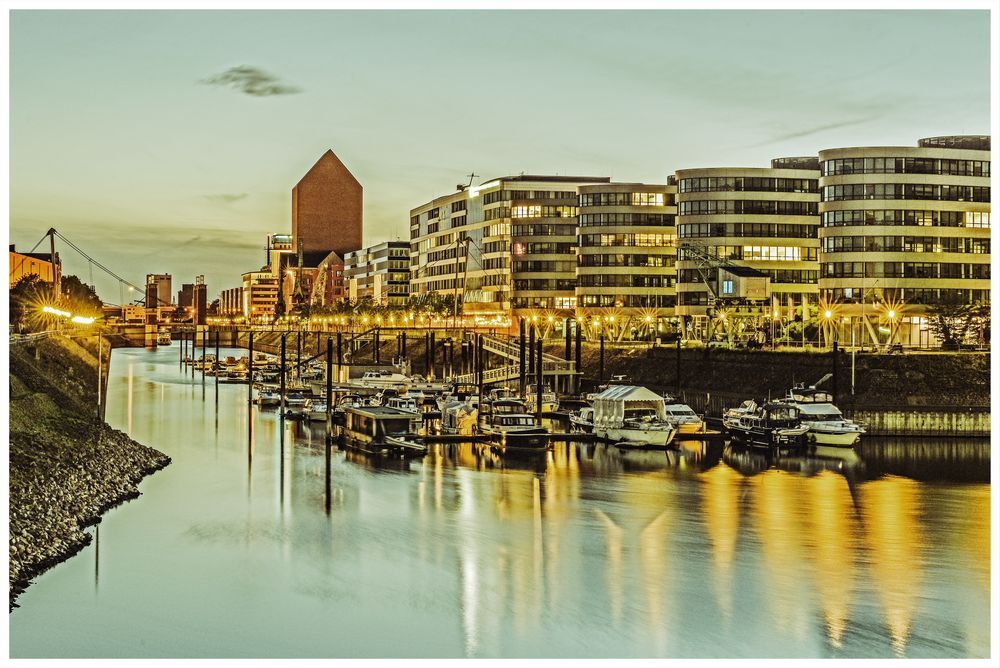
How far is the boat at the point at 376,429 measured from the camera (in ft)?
219

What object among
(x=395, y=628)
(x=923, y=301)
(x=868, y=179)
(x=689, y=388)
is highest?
(x=868, y=179)

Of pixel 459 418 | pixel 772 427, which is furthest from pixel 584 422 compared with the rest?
pixel 772 427

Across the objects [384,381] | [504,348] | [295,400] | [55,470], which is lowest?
[55,470]

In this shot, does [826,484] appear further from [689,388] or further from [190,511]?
[689,388]

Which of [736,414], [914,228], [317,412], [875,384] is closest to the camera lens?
[736,414]

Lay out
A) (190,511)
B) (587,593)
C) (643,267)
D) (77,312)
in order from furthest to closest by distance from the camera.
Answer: (77,312), (643,267), (190,511), (587,593)

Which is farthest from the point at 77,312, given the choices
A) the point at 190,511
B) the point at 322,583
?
the point at 322,583

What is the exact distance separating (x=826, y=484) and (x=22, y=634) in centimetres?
3822

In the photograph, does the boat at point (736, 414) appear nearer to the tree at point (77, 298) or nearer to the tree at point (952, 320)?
the tree at point (952, 320)

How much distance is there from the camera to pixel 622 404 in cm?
7169

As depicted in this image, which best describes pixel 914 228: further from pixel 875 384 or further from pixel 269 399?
pixel 269 399

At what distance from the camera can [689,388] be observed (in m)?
94.8

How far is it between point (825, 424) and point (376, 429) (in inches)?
1049

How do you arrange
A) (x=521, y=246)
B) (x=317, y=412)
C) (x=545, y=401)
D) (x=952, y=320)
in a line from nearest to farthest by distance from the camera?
(x=317, y=412) → (x=545, y=401) → (x=952, y=320) → (x=521, y=246)
